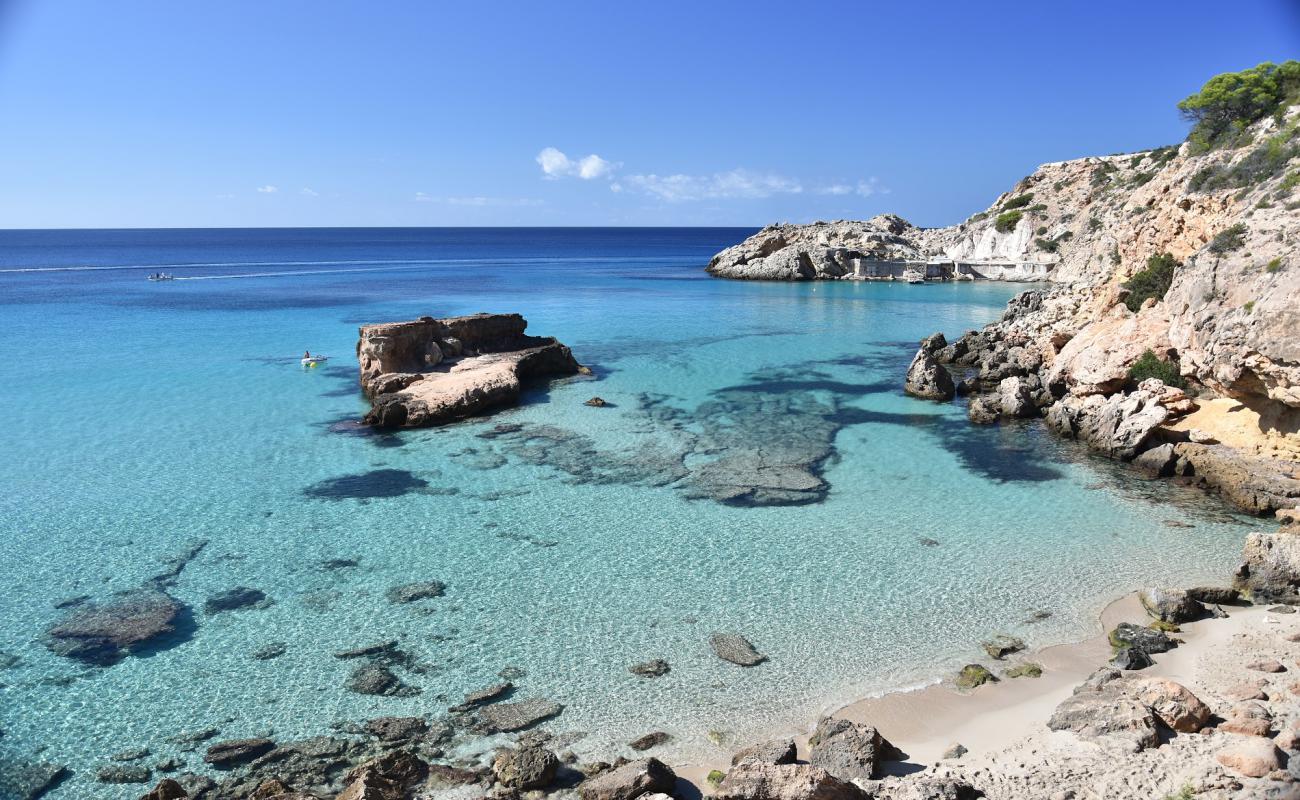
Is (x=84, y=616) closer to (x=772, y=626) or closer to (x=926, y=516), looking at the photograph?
(x=772, y=626)

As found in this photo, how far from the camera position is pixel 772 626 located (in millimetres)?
11695

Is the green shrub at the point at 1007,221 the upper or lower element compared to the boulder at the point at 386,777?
upper

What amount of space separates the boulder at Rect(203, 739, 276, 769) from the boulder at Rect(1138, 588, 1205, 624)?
39.3ft

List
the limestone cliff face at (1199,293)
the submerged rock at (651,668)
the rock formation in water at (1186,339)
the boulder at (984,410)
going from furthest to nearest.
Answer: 1. the boulder at (984,410)
2. the rock formation in water at (1186,339)
3. the limestone cliff face at (1199,293)
4. the submerged rock at (651,668)

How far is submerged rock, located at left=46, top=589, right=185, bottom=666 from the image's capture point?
11.0m

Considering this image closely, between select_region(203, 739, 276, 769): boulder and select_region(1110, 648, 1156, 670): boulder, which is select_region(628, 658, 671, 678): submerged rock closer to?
select_region(203, 739, 276, 769): boulder

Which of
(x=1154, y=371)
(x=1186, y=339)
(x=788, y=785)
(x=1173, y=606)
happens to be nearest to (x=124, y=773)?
(x=788, y=785)

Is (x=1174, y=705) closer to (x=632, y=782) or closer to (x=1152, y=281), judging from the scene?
(x=632, y=782)

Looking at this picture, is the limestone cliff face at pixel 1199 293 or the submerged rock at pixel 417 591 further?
the limestone cliff face at pixel 1199 293

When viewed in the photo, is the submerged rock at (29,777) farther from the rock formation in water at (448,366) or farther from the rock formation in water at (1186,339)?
the rock formation in water at (1186,339)

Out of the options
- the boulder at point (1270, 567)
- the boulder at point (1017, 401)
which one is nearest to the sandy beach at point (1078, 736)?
the boulder at point (1270, 567)

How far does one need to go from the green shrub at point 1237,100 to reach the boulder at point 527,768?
1039 inches

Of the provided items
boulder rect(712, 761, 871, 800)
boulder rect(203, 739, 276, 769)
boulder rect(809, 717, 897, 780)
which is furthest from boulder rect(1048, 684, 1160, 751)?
boulder rect(203, 739, 276, 769)

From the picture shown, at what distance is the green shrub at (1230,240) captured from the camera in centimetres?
1819
